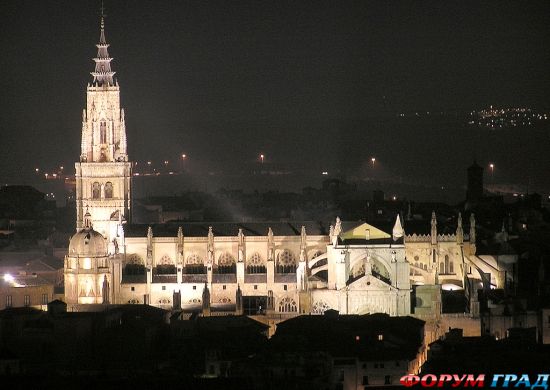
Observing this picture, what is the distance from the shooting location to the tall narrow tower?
361 ft

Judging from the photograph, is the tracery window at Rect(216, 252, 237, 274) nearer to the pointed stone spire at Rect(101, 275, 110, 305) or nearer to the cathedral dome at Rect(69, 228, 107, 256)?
the cathedral dome at Rect(69, 228, 107, 256)

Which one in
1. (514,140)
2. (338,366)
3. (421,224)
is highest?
(514,140)

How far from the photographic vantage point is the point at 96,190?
110875 mm

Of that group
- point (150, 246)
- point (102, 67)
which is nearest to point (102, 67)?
point (102, 67)

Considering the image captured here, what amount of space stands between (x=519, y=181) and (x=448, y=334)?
80487mm

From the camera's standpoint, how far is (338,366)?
85.1m

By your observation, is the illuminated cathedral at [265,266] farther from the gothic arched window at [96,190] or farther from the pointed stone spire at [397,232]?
the gothic arched window at [96,190]

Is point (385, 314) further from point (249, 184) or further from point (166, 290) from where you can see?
point (249, 184)

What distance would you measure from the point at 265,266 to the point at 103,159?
1140 cm

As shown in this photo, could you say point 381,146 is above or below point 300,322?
above

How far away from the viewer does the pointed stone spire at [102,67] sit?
11044cm

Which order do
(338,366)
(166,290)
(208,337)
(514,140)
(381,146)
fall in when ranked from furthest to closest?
(381,146) < (514,140) < (166,290) < (208,337) < (338,366)

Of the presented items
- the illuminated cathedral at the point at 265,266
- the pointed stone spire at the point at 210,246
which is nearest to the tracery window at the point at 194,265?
the illuminated cathedral at the point at 265,266

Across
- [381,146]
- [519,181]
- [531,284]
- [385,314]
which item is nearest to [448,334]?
[385,314]
